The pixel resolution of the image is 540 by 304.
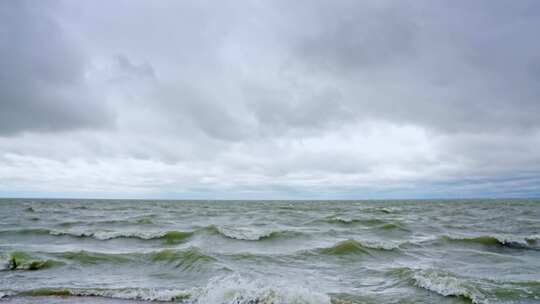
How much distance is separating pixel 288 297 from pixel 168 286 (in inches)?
145

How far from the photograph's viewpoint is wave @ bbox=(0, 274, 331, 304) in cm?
813

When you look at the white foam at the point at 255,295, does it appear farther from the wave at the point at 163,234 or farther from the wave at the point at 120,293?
the wave at the point at 163,234

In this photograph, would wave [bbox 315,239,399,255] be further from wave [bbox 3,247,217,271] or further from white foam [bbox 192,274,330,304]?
white foam [bbox 192,274,330,304]

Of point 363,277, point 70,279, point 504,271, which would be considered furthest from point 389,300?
point 70,279

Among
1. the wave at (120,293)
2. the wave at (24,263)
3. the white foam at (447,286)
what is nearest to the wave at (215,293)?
the wave at (120,293)

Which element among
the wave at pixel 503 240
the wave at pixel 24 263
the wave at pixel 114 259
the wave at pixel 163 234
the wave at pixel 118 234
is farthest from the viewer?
the wave at pixel 163 234

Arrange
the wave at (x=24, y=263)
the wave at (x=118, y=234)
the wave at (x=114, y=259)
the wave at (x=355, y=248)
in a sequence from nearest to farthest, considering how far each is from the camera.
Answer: the wave at (x=24, y=263), the wave at (x=114, y=259), the wave at (x=355, y=248), the wave at (x=118, y=234)

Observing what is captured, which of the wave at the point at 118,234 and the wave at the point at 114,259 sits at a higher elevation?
the wave at the point at 114,259

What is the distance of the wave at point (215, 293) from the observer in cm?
813

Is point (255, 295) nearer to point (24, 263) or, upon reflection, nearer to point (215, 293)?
point (215, 293)

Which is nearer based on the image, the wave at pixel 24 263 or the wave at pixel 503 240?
the wave at pixel 24 263

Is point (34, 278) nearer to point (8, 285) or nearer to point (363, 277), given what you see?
point (8, 285)

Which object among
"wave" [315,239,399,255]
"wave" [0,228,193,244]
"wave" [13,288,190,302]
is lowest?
"wave" [0,228,193,244]

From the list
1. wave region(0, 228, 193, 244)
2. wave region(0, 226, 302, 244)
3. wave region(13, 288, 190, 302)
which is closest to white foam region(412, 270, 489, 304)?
wave region(13, 288, 190, 302)
